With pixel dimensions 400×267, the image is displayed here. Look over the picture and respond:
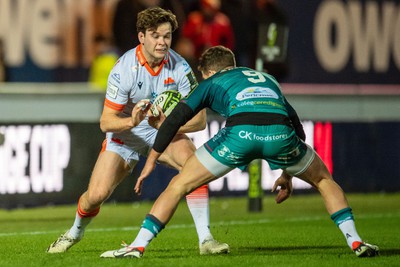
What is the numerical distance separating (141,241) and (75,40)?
460 inches

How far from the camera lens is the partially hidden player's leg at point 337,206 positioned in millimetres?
10438

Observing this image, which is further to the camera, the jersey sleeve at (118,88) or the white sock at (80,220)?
the white sock at (80,220)

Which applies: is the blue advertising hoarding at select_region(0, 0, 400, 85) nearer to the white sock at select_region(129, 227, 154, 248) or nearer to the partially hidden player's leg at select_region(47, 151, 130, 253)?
the partially hidden player's leg at select_region(47, 151, 130, 253)

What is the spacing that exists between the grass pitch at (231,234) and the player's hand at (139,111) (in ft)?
3.93

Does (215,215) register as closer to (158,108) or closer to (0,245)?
(0,245)

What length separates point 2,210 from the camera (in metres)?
17.1

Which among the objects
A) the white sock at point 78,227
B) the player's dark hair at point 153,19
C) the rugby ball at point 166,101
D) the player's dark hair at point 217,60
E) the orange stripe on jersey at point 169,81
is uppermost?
the player's dark hair at point 153,19

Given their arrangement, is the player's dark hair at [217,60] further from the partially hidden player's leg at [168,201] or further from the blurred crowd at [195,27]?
the blurred crowd at [195,27]

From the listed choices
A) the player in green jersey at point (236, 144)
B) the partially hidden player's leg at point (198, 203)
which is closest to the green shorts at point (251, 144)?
the player in green jersey at point (236, 144)

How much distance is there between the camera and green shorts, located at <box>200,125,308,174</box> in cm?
1016

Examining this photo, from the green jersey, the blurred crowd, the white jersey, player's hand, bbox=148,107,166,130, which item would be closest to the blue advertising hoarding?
the blurred crowd

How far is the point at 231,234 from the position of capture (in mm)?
13594

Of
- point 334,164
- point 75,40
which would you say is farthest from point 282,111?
point 75,40

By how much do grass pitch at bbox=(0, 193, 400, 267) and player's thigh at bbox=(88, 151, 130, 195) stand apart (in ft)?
Answer: 2.03
